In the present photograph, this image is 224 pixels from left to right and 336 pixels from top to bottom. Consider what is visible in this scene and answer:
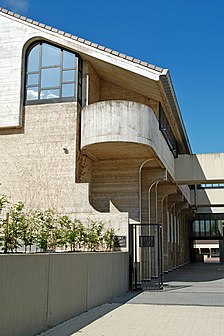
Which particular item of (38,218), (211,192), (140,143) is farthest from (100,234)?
(211,192)

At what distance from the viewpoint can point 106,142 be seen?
1641cm

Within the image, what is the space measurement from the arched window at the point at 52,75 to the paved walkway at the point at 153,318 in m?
8.63

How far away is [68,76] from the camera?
60.4 ft

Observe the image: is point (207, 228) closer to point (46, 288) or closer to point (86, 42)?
point (86, 42)

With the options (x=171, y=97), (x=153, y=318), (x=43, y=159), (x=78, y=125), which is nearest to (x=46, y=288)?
(x=153, y=318)

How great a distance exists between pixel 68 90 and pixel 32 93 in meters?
1.63

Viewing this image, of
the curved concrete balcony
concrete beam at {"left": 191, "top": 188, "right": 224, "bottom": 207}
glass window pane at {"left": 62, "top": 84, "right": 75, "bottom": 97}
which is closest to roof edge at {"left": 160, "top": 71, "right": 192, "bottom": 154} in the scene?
the curved concrete balcony

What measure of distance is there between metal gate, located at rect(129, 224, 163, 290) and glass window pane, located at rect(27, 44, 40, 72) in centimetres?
796

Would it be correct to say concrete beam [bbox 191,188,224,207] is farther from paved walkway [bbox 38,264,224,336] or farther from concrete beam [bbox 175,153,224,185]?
paved walkway [bbox 38,264,224,336]

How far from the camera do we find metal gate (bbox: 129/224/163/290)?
Answer: 53.6 feet

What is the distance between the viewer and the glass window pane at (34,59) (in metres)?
18.9

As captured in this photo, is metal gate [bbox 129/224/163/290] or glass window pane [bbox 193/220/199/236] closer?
metal gate [bbox 129/224/163/290]

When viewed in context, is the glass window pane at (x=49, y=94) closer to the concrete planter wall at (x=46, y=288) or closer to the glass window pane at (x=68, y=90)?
the glass window pane at (x=68, y=90)

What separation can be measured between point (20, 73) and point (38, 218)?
279 inches
